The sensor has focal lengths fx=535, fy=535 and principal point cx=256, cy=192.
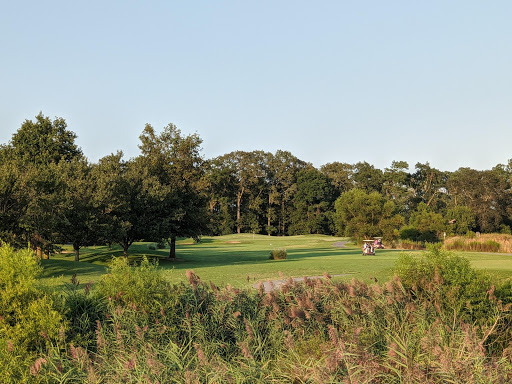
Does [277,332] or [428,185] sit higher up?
[428,185]

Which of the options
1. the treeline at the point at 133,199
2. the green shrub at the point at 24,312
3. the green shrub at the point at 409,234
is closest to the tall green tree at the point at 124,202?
the treeline at the point at 133,199

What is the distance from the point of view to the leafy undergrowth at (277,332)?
5809 millimetres

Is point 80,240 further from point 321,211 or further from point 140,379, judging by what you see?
point 321,211

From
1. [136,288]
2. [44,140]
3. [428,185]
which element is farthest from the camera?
[428,185]

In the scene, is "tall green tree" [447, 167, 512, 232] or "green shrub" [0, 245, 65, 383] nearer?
"green shrub" [0, 245, 65, 383]

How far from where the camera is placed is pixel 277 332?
7.98 m

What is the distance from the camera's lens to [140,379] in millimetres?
5594

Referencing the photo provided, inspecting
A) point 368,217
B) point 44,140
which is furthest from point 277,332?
point 368,217

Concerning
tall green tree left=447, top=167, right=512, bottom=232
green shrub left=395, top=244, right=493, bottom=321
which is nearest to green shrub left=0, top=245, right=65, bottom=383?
green shrub left=395, top=244, right=493, bottom=321

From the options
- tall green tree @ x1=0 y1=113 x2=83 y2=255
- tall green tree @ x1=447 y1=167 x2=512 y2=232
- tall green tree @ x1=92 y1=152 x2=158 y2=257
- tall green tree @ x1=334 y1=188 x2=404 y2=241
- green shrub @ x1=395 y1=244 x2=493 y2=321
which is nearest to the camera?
green shrub @ x1=395 y1=244 x2=493 y2=321

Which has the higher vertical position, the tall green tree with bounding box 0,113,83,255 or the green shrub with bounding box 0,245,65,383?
the tall green tree with bounding box 0,113,83,255

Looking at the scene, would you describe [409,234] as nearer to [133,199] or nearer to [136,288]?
[133,199]

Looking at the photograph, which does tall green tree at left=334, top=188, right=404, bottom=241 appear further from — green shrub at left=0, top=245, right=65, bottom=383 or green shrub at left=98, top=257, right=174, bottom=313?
green shrub at left=0, top=245, right=65, bottom=383

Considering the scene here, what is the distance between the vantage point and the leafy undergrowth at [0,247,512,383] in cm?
581
